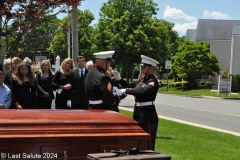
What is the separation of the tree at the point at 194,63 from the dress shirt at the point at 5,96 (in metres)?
33.4

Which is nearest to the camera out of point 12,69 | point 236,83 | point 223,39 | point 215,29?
point 12,69

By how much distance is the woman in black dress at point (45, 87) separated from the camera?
7.50 metres

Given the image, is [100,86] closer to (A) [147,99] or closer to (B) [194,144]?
(A) [147,99]

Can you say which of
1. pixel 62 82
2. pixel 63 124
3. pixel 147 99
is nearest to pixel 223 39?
pixel 62 82

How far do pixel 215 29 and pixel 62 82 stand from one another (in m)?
44.8

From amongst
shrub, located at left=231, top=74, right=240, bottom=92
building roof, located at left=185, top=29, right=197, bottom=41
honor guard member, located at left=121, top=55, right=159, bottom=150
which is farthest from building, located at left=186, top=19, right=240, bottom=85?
honor guard member, located at left=121, top=55, right=159, bottom=150

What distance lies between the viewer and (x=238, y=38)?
142 ft

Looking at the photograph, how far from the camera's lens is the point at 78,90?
283 inches

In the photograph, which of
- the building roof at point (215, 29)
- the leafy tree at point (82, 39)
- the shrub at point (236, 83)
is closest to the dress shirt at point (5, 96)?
the shrub at point (236, 83)

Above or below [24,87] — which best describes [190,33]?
above

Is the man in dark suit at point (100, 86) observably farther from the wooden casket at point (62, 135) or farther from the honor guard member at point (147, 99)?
the wooden casket at point (62, 135)

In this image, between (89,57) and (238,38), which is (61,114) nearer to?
(238,38)

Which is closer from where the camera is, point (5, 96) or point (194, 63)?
point (5, 96)

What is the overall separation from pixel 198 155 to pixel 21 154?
185 inches
